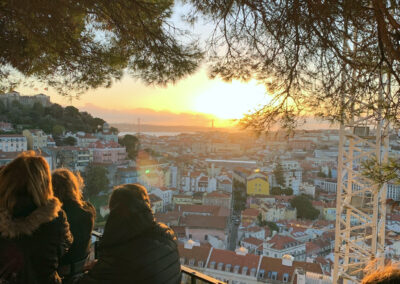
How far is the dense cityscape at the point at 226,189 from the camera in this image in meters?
15.6

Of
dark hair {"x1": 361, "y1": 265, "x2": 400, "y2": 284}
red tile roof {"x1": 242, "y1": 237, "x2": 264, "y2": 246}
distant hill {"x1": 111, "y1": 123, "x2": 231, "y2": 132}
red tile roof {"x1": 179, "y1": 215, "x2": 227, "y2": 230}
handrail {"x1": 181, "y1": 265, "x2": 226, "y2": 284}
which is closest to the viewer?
dark hair {"x1": 361, "y1": 265, "x2": 400, "y2": 284}

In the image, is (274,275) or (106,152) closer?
(274,275)

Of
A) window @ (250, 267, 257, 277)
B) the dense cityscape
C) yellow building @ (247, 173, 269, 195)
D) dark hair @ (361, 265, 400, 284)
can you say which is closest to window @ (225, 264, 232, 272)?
the dense cityscape

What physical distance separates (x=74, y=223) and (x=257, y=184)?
31.5 meters

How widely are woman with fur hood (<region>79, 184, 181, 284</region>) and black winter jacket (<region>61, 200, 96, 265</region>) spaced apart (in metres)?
0.34

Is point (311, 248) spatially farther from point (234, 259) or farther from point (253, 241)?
point (234, 259)

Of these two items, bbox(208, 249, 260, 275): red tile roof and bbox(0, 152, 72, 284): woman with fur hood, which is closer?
bbox(0, 152, 72, 284): woman with fur hood

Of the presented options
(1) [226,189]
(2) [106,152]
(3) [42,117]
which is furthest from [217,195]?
(3) [42,117]

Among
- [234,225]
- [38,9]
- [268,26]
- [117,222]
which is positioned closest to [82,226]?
[117,222]

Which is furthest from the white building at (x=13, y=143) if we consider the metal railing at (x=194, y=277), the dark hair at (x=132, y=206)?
the dark hair at (x=132, y=206)

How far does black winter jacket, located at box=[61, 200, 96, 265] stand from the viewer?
1633 millimetres

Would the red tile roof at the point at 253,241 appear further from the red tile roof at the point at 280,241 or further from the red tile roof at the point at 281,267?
the red tile roof at the point at 281,267

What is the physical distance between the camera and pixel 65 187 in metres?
1.66

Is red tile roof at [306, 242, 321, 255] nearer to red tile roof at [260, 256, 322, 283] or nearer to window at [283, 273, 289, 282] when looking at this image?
red tile roof at [260, 256, 322, 283]
